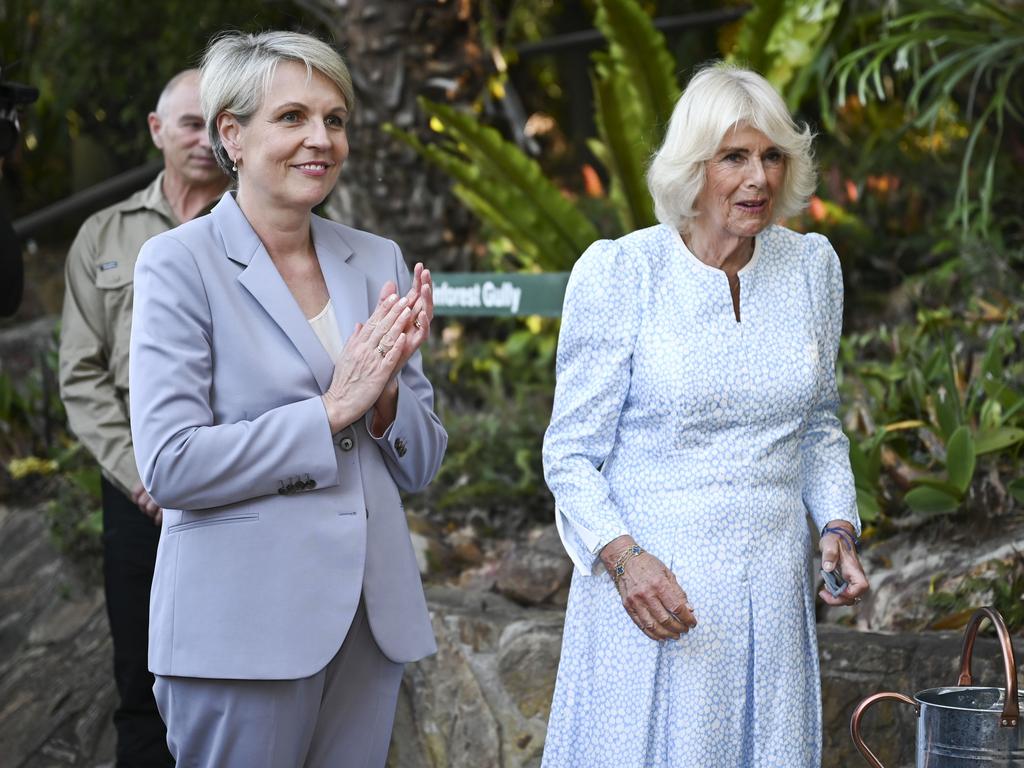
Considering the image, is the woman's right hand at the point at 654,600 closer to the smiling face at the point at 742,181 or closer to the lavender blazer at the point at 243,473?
the lavender blazer at the point at 243,473

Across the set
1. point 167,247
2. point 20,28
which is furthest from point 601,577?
point 20,28

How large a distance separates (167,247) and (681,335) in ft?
3.14

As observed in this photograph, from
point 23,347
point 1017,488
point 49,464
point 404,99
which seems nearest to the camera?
point 1017,488

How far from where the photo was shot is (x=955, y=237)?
5844 mm

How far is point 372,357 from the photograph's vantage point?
2131 mm

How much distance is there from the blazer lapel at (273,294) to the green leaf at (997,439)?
236 cm

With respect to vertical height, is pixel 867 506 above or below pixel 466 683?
above

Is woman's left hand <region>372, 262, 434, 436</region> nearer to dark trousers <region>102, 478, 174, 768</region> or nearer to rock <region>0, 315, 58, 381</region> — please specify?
dark trousers <region>102, 478, 174, 768</region>

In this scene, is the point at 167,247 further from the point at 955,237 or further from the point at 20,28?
the point at 20,28

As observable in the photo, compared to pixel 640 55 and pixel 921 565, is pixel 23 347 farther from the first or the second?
pixel 921 565

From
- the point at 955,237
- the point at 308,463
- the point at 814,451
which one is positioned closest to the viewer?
the point at 308,463

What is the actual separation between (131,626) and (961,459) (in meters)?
2.36

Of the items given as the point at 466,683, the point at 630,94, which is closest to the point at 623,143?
the point at 630,94

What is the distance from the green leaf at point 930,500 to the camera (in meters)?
3.75
